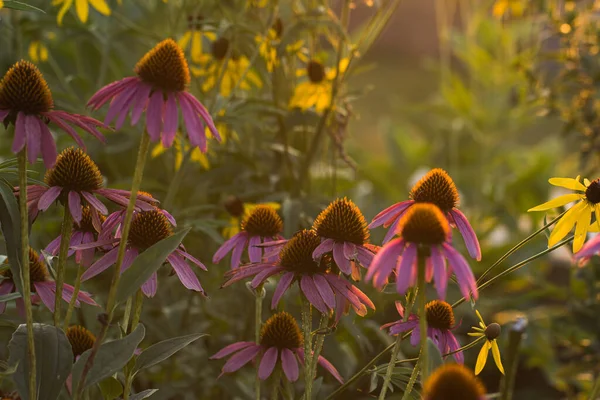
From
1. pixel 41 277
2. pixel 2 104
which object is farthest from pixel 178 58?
pixel 41 277

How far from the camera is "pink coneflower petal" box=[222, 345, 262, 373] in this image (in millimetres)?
880

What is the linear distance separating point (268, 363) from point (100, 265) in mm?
210

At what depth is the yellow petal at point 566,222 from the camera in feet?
2.74

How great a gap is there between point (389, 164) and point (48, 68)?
1.29 metres

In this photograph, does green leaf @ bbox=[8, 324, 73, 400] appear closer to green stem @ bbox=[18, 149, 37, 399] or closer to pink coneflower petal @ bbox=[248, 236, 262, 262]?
green stem @ bbox=[18, 149, 37, 399]

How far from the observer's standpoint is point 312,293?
0.80m

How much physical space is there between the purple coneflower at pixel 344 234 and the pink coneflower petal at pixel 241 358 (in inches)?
5.9

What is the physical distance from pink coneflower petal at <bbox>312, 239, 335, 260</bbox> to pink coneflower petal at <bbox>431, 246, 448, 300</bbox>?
0.15 metres

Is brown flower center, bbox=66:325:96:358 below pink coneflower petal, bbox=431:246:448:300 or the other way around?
below

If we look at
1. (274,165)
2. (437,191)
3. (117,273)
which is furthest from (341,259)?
(274,165)

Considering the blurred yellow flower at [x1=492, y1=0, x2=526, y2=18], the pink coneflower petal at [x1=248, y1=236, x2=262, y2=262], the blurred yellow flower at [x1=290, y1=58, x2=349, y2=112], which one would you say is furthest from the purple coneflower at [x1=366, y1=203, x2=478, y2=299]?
the blurred yellow flower at [x1=492, y1=0, x2=526, y2=18]

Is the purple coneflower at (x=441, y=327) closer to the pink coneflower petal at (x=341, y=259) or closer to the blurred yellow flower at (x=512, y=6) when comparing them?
Result: the pink coneflower petal at (x=341, y=259)

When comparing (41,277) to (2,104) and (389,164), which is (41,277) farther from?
(389,164)

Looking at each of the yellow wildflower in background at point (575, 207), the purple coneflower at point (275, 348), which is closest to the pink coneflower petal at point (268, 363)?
the purple coneflower at point (275, 348)
